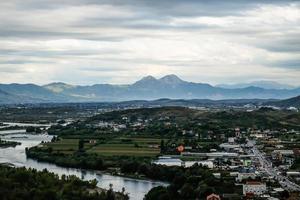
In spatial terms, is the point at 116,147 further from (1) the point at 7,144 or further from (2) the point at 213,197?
(2) the point at 213,197

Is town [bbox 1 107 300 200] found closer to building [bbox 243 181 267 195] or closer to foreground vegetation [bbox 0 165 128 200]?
building [bbox 243 181 267 195]

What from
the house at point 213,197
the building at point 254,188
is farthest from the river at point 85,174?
the building at point 254,188

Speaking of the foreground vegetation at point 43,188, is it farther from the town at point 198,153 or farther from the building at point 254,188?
the building at point 254,188

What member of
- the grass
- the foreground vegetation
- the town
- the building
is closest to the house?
the town

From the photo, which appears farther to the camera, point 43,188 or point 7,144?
point 7,144

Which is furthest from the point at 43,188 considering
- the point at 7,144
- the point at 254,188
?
the point at 7,144

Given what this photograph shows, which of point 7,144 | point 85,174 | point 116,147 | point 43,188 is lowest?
point 85,174
